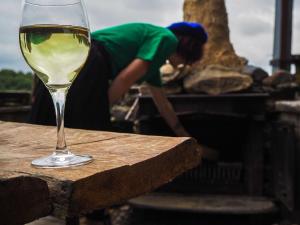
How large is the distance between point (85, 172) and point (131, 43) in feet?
5.60

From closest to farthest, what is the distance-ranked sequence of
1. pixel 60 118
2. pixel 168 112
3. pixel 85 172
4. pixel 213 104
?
1. pixel 85 172
2. pixel 60 118
3. pixel 168 112
4. pixel 213 104

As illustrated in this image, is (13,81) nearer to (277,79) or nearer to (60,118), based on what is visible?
(277,79)

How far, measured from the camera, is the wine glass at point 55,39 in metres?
0.71

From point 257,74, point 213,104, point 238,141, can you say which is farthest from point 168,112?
point 257,74

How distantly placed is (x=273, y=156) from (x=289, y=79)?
2.78ft

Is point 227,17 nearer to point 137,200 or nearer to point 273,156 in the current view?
point 273,156

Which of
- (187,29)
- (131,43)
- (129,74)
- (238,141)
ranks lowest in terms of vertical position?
(238,141)

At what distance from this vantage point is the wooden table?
1.81 ft

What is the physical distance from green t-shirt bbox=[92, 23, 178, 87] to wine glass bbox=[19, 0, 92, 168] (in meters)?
1.53

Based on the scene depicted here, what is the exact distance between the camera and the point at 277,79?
399 cm

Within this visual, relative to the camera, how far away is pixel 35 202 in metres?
0.56

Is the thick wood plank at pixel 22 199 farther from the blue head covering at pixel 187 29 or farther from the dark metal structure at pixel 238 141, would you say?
the dark metal structure at pixel 238 141

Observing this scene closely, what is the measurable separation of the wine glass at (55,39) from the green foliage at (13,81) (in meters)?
5.31

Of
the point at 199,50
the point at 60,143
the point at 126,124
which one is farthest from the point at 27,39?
the point at 126,124
